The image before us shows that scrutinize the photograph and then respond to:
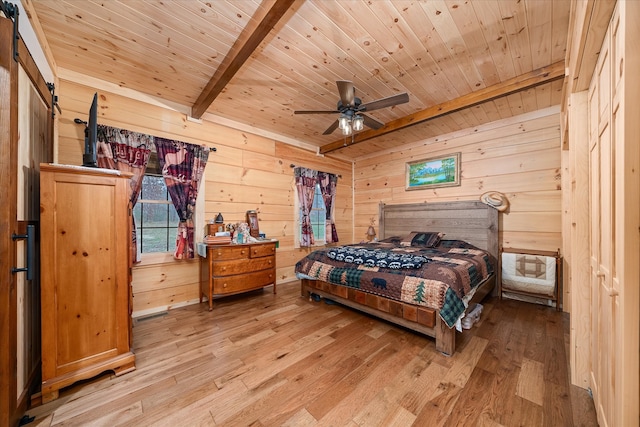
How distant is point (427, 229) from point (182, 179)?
12.5ft

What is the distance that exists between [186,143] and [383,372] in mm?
3262

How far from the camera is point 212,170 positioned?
10.8ft

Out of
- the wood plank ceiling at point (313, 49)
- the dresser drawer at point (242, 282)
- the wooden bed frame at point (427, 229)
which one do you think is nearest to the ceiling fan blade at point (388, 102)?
the wood plank ceiling at point (313, 49)

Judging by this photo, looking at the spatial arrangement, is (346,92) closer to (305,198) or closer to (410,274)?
(410,274)

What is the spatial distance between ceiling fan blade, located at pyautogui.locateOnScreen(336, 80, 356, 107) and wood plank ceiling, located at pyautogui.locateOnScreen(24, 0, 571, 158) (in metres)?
0.33

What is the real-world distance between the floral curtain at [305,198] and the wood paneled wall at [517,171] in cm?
204

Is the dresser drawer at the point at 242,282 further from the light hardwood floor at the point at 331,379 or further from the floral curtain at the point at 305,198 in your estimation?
the floral curtain at the point at 305,198

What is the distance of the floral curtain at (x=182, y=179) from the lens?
2.88 meters

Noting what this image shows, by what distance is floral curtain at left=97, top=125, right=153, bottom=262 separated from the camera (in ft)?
8.15

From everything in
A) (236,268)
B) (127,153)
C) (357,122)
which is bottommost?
(236,268)

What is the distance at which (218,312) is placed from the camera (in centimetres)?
285

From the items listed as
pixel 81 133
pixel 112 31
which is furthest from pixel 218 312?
pixel 112 31

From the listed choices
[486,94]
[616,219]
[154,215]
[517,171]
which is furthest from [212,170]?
[517,171]

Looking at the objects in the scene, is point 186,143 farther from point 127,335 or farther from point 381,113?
point 381,113
